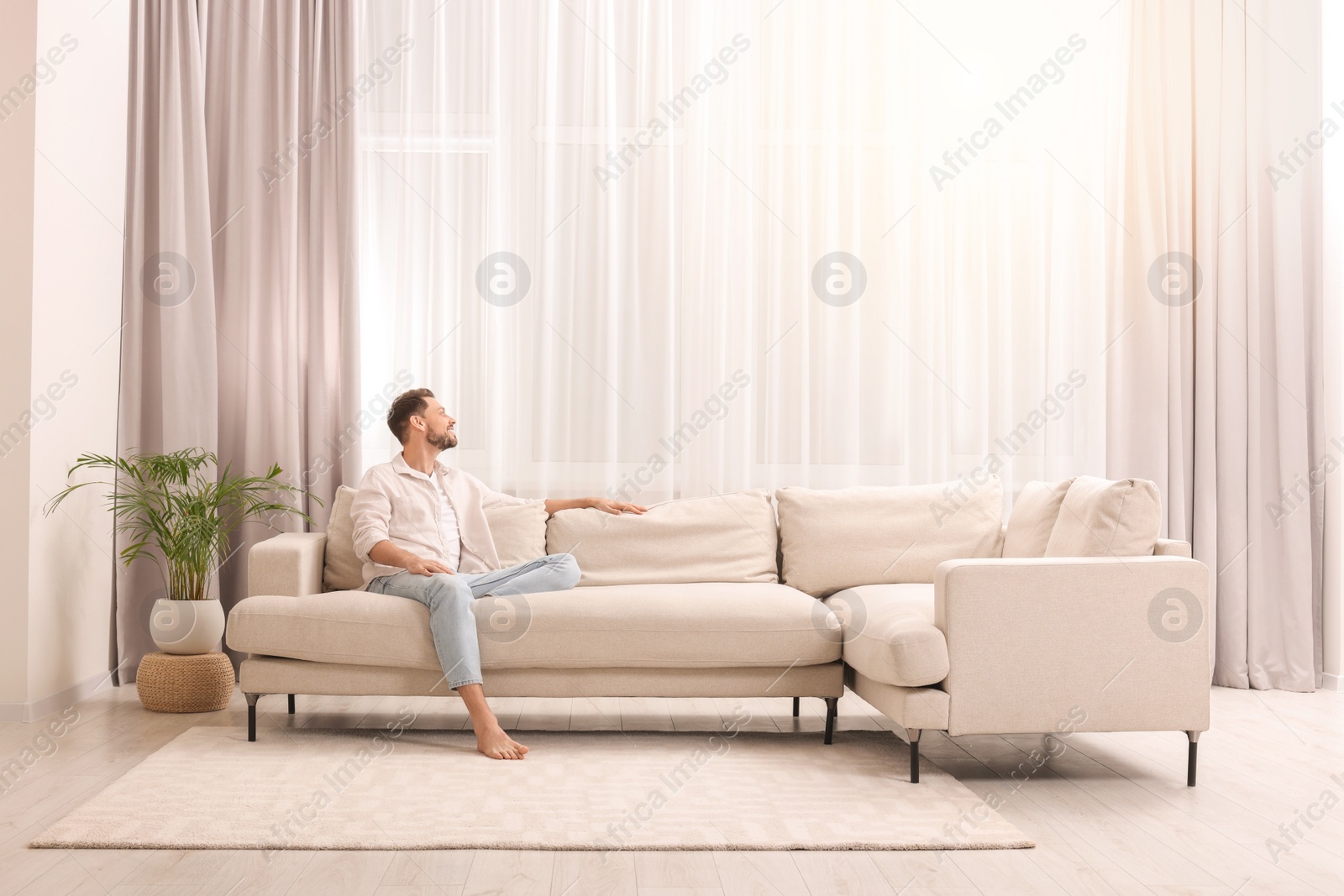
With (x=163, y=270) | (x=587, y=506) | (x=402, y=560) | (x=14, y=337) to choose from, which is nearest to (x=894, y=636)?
(x=587, y=506)

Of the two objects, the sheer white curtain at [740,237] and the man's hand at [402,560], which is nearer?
the man's hand at [402,560]

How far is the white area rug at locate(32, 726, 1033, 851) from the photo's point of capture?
7.71 feet

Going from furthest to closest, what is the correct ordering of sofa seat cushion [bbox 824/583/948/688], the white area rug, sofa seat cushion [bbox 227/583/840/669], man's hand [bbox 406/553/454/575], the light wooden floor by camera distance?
man's hand [bbox 406/553/454/575], sofa seat cushion [bbox 227/583/840/669], sofa seat cushion [bbox 824/583/948/688], the white area rug, the light wooden floor

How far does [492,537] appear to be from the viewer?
371cm

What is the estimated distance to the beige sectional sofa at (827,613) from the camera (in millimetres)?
2785

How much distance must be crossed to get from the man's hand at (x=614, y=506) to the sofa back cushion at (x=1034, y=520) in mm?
1258

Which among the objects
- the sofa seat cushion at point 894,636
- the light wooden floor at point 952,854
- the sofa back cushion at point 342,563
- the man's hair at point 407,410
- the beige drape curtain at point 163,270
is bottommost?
the light wooden floor at point 952,854

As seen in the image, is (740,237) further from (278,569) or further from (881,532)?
(278,569)

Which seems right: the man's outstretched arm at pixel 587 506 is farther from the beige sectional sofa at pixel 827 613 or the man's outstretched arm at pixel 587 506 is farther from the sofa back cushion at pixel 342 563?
the sofa back cushion at pixel 342 563

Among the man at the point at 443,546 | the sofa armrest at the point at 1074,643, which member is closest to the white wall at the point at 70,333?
the man at the point at 443,546

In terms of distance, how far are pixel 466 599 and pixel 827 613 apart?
1.07 m

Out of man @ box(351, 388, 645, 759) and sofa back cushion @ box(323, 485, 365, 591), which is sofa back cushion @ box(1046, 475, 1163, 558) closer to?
man @ box(351, 388, 645, 759)

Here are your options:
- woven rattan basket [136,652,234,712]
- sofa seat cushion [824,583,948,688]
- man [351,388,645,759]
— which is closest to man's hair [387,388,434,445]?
man [351,388,645,759]

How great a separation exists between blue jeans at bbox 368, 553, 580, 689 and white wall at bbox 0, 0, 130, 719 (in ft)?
3.93
